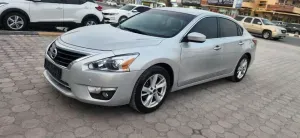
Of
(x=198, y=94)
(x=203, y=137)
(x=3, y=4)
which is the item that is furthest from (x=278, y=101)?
(x=3, y=4)

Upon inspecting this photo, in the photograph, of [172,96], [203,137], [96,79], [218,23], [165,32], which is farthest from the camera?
[218,23]

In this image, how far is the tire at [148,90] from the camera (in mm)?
3238

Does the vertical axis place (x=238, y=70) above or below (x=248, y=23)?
below

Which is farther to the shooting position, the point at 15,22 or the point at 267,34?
the point at 267,34

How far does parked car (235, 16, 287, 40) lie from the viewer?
19.0 meters

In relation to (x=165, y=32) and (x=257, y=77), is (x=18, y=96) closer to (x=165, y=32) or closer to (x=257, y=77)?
(x=165, y=32)

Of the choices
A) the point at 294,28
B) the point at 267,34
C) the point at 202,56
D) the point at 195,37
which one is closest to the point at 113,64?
the point at 195,37

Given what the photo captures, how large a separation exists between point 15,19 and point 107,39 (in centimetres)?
581

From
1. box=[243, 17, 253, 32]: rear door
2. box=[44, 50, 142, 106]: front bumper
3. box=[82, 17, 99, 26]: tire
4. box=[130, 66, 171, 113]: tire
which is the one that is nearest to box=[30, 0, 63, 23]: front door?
box=[82, 17, 99, 26]: tire

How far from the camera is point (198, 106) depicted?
4.05 meters

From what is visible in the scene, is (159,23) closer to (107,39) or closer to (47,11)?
(107,39)

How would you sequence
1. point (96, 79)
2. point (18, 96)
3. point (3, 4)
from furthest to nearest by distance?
point (3, 4), point (18, 96), point (96, 79)

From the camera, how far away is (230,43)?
4844 millimetres

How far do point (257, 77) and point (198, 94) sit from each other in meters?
2.65
